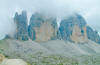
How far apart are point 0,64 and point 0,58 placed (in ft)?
25.7

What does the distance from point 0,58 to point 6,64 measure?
7515 millimetres

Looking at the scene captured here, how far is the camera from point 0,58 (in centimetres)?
8531

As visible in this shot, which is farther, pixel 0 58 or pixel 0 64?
pixel 0 58

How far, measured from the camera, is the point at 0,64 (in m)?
77.9

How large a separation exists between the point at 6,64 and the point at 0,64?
2631 millimetres

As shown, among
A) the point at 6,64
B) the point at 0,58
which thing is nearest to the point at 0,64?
the point at 6,64

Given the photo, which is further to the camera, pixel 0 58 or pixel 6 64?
pixel 0 58

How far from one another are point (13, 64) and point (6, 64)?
3.97m

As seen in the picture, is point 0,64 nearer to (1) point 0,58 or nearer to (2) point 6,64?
(2) point 6,64

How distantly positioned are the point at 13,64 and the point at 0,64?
6510 millimetres

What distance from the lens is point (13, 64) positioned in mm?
82438
